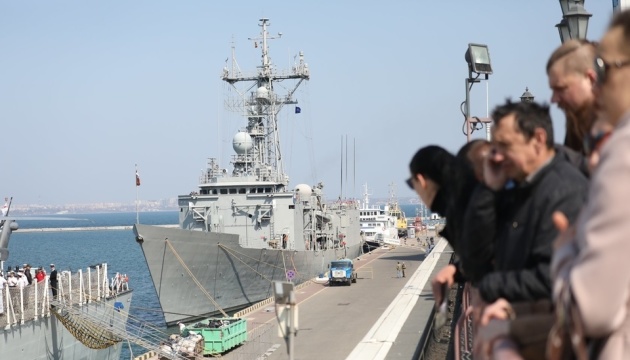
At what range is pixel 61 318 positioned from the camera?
25016mm

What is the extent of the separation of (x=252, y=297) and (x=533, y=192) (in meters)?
38.2

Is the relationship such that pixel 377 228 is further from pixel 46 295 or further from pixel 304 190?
pixel 46 295

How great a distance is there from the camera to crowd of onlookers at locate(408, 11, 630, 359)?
1.98m

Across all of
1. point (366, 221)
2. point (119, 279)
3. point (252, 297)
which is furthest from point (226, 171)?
point (366, 221)

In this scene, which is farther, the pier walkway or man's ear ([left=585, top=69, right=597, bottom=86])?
the pier walkway

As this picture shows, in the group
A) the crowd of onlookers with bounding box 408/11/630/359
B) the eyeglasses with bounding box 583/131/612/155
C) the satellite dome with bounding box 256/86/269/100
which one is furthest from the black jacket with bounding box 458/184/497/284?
the satellite dome with bounding box 256/86/269/100

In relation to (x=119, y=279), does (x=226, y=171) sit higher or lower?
higher

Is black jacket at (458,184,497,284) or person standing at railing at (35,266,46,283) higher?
black jacket at (458,184,497,284)

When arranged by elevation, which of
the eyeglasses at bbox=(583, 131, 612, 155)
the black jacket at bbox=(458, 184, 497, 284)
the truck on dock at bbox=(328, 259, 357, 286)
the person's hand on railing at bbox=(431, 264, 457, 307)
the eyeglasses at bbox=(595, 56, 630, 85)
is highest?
the eyeglasses at bbox=(595, 56, 630, 85)

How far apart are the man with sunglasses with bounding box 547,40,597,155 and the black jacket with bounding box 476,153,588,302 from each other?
31 cm

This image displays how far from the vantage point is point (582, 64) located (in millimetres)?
3402

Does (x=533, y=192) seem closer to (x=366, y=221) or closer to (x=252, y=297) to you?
(x=252, y=297)

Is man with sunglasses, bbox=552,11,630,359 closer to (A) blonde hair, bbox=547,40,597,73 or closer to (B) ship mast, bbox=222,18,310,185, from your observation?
(A) blonde hair, bbox=547,40,597,73

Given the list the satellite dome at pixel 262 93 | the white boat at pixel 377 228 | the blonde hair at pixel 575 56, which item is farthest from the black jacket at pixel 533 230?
the white boat at pixel 377 228
